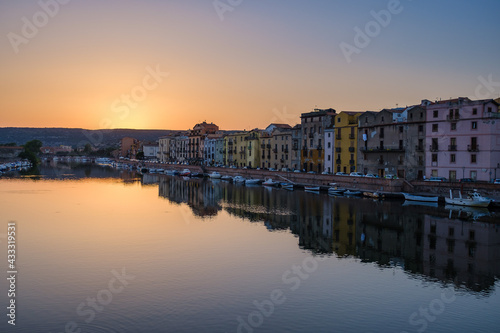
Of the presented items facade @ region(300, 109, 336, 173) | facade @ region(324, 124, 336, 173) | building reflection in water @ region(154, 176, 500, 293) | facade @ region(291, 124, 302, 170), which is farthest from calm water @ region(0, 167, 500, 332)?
facade @ region(291, 124, 302, 170)

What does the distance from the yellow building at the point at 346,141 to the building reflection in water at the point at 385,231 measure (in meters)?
13.9

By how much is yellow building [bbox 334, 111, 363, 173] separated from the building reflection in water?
13.9 metres

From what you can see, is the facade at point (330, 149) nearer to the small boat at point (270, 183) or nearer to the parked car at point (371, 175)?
the small boat at point (270, 183)

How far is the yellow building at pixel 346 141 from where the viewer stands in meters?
76.8

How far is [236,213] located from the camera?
5128 cm

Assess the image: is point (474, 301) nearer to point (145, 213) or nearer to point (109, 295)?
point (109, 295)

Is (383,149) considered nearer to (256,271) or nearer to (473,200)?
(473,200)

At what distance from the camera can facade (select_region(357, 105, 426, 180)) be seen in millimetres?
65188

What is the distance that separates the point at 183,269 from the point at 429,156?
47088 mm

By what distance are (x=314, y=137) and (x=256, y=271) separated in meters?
61.8

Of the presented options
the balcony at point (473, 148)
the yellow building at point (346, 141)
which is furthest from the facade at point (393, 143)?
the balcony at point (473, 148)

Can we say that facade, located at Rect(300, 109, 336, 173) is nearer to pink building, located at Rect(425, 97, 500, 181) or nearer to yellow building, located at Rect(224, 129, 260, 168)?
yellow building, located at Rect(224, 129, 260, 168)

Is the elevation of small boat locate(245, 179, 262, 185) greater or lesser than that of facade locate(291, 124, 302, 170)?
lesser

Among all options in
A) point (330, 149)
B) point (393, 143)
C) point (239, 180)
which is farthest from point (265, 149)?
point (393, 143)
